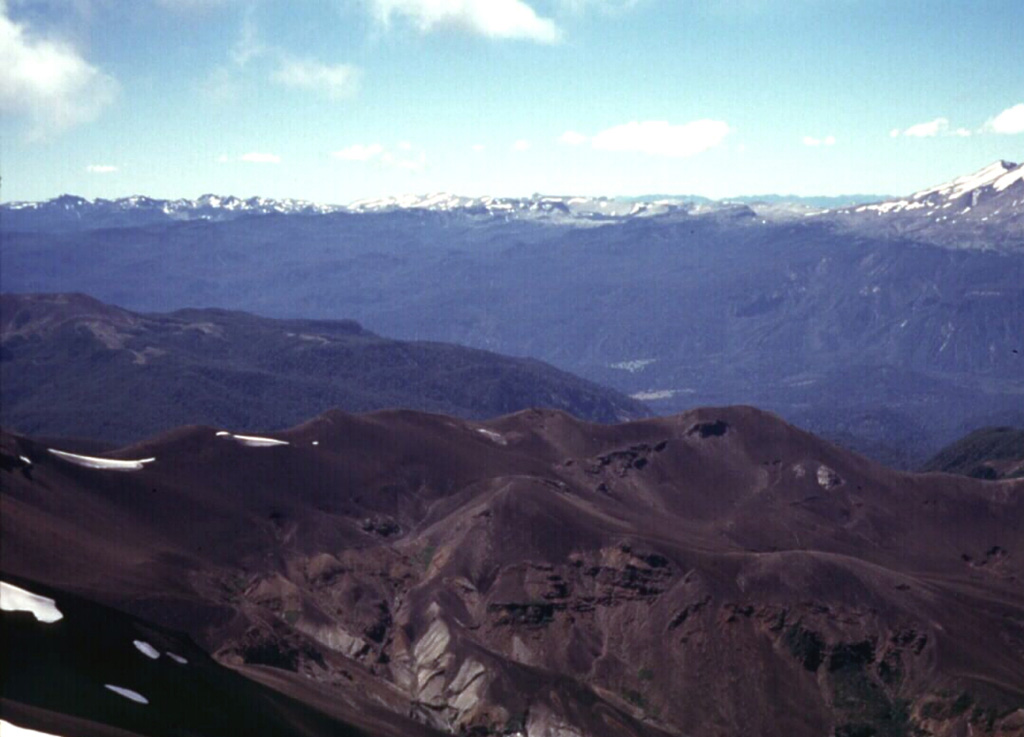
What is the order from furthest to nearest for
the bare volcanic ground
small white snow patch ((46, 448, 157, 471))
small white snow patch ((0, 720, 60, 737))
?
small white snow patch ((46, 448, 157, 471)) < the bare volcanic ground < small white snow patch ((0, 720, 60, 737))

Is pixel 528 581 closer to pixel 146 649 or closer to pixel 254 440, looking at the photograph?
pixel 254 440

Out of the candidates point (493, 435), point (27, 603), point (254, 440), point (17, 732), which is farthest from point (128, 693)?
point (493, 435)

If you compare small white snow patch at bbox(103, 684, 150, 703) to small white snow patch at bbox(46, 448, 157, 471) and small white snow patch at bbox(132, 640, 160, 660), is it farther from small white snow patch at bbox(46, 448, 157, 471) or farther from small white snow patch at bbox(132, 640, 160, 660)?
small white snow patch at bbox(46, 448, 157, 471)

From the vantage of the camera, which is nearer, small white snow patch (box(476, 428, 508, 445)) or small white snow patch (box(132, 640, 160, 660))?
small white snow patch (box(132, 640, 160, 660))

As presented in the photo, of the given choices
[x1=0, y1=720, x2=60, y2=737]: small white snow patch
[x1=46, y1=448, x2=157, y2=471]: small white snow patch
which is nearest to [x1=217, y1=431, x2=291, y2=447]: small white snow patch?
[x1=46, y1=448, x2=157, y2=471]: small white snow patch

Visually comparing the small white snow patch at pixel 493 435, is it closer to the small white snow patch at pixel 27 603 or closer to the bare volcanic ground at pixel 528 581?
the bare volcanic ground at pixel 528 581

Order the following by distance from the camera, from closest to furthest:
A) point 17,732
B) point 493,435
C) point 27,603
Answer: point 17,732
point 27,603
point 493,435
